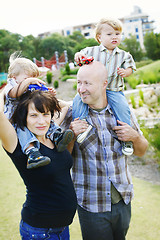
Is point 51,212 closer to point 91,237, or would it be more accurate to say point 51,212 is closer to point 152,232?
point 91,237

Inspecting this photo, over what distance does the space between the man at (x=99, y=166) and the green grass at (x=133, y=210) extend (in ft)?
3.94

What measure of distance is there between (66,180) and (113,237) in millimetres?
738

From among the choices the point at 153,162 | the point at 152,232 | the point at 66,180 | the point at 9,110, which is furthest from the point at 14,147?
the point at 153,162

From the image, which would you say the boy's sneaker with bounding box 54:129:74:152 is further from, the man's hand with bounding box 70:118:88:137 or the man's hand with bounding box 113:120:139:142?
the man's hand with bounding box 113:120:139:142

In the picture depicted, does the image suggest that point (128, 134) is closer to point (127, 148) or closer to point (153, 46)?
point (127, 148)

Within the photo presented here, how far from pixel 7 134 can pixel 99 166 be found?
739 mm

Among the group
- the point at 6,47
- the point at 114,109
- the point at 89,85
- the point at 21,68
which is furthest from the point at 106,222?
the point at 6,47

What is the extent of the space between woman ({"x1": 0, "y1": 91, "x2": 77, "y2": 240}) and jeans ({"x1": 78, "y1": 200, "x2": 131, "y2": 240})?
0.33m

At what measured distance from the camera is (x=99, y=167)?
195cm

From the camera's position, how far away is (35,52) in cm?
4150

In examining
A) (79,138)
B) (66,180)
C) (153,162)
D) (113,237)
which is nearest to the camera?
(66,180)

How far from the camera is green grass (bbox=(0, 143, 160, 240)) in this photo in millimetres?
3088

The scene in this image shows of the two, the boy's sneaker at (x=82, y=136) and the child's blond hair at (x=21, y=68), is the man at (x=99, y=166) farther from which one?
the child's blond hair at (x=21, y=68)

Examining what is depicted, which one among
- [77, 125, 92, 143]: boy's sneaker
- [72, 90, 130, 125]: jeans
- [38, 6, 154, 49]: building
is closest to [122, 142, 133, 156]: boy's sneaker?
[72, 90, 130, 125]: jeans
